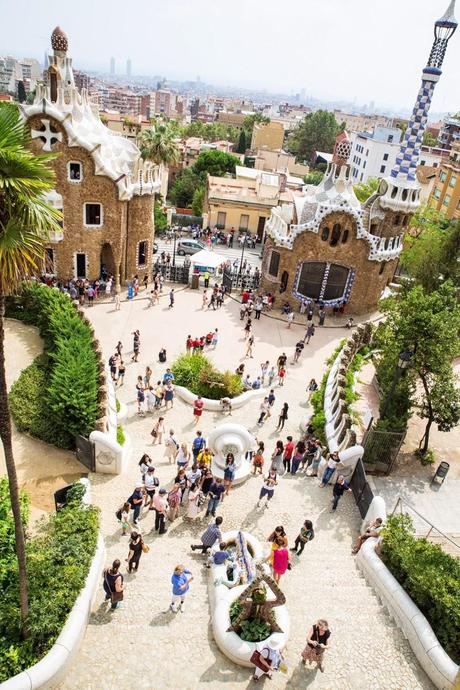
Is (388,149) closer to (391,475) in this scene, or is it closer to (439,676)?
(391,475)

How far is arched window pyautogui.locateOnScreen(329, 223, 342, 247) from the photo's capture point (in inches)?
1192

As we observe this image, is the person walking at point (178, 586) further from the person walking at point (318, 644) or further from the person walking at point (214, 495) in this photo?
the person walking at point (214, 495)

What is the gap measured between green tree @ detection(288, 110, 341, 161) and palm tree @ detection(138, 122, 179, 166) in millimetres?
75771

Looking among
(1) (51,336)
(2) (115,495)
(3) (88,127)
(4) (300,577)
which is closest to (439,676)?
(4) (300,577)

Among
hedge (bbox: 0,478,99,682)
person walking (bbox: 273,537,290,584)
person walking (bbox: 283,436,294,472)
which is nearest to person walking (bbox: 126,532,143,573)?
hedge (bbox: 0,478,99,682)

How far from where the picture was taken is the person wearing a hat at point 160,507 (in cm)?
1258

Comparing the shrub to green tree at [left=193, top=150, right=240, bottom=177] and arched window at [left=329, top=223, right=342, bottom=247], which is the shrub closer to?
arched window at [left=329, top=223, right=342, bottom=247]

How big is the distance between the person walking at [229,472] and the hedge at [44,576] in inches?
159

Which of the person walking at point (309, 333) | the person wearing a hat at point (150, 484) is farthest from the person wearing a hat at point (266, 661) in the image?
the person walking at point (309, 333)

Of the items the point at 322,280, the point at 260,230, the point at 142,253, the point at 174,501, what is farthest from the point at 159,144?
the point at 174,501

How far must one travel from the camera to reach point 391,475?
18531 millimetres

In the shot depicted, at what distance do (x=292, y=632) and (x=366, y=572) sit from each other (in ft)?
9.18

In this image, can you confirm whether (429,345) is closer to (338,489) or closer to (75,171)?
(338,489)

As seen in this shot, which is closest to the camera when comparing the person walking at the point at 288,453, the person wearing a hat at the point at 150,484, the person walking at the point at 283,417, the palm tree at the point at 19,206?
the palm tree at the point at 19,206
